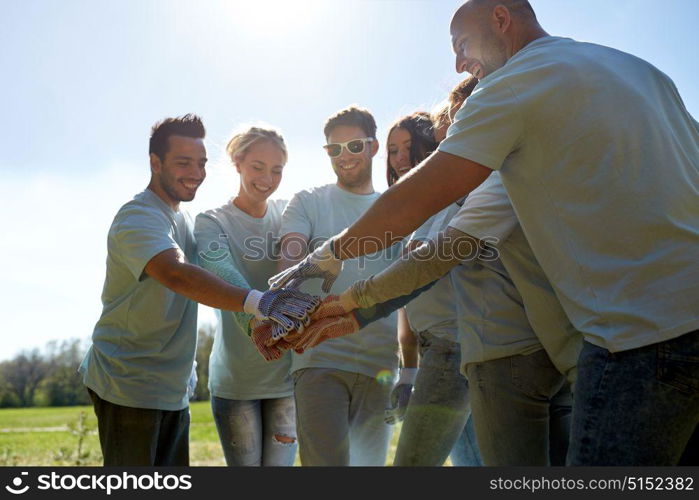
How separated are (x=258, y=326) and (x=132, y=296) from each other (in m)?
0.84

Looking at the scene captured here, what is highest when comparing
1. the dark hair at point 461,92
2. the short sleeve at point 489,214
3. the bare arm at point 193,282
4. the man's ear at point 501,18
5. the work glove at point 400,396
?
the man's ear at point 501,18

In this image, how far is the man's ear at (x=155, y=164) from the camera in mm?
4438

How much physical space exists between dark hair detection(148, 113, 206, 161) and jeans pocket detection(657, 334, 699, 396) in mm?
3494

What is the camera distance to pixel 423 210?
242 cm

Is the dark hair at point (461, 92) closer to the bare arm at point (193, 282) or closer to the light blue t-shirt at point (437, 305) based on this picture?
the light blue t-shirt at point (437, 305)

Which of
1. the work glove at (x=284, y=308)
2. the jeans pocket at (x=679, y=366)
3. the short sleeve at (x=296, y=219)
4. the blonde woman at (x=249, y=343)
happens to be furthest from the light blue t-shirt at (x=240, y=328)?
the jeans pocket at (x=679, y=366)

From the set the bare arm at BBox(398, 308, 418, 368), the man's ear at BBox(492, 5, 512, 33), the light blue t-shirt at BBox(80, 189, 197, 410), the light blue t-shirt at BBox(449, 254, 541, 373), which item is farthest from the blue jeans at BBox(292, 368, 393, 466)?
the man's ear at BBox(492, 5, 512, 33)

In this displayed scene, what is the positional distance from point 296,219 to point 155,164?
105cm

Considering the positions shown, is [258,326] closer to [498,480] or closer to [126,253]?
[126,253]

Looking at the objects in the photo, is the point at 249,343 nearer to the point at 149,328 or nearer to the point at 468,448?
the point at 149,328

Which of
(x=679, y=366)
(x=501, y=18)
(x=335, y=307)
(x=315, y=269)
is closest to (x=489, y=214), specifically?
(x=501, y=18)

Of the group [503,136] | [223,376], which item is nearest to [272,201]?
[223,376]

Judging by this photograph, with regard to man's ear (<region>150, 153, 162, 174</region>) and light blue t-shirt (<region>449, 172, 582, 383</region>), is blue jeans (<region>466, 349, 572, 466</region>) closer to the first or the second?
light blue t-shirt (<region>449, 172, 582, 383</region>)

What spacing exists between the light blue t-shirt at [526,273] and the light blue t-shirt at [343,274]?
1.42 m
